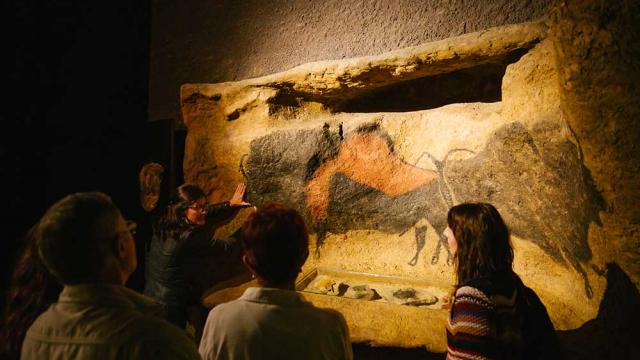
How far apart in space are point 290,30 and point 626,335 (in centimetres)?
300

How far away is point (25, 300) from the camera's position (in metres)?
0.94

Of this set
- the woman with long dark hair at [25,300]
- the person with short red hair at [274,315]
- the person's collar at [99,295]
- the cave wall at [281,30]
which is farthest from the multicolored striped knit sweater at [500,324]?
the cave wall at [281,30]

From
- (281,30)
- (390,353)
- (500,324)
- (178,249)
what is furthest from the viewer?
(281,30)

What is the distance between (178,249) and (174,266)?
0.10 m

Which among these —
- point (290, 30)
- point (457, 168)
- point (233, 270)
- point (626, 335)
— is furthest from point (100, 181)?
point (626, 335)

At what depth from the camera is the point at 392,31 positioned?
299 cm

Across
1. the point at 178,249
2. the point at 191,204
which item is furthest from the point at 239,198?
the point at 178,249

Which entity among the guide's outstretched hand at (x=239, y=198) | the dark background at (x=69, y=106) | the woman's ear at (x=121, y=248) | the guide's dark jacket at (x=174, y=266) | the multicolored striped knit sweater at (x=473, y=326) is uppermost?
the dark background at (x=69, y=106)

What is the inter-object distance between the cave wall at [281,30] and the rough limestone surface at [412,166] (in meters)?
0.33

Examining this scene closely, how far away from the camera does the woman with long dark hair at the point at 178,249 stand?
6.94ft

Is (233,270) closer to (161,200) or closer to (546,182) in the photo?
(161,200)

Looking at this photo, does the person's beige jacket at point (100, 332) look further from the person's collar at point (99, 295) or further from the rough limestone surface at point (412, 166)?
the rough limestone surface at point (412, 166)

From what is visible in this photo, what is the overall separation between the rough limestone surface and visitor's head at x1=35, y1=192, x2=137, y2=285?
1453 millimetres

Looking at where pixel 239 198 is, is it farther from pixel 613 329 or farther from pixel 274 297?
pixel 613 329
